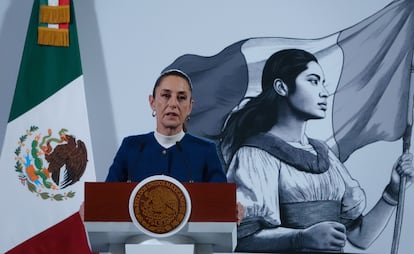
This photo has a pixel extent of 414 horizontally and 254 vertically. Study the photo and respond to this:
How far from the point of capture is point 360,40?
4.57m

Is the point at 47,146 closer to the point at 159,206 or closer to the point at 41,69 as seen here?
the point at 41,69

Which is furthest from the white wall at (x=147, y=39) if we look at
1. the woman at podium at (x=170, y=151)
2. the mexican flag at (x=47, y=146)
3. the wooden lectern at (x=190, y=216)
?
the wooden lectern at (x=190, y=216)

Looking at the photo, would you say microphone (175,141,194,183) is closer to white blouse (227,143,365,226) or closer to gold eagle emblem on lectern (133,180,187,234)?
gold eagle emblem on lectern (133,180,187,234)

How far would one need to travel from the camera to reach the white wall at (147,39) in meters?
4.43

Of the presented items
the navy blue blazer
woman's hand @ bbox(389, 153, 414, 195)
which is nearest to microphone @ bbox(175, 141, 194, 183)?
the navy blue blazer

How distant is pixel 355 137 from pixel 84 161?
5.35 feet

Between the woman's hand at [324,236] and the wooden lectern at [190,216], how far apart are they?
6.07ft

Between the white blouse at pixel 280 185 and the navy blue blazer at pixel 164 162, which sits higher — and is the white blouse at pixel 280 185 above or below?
below

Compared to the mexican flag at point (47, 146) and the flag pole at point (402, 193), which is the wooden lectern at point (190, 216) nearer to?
the mexican flag at point (47, 146)

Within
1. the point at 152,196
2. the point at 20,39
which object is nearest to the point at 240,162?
the point at 20,39

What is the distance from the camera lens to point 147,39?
454cm

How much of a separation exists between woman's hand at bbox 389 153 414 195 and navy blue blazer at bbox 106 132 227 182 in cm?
158

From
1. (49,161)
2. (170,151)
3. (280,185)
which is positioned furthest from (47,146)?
(280,185)

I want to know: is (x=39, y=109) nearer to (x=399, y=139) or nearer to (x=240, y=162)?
(x=240, y=162)
